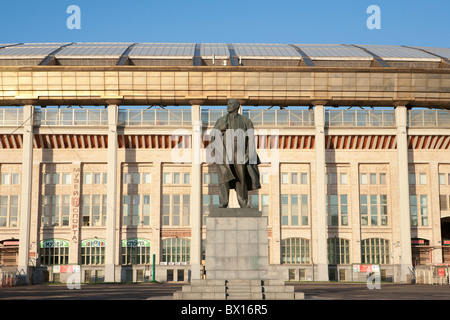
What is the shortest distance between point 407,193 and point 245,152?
132 feet

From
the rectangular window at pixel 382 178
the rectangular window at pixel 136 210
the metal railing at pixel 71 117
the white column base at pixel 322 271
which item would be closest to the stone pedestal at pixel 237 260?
the white column base at pixel 322 271

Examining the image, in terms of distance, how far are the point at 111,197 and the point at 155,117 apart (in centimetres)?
944

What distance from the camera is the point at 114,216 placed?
5828cm

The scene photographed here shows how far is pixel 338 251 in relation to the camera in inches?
2363

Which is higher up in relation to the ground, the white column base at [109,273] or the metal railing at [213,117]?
the metal railing at [213,117]

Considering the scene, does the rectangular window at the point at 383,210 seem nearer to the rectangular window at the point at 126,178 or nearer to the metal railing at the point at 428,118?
the metal railing at the point at 428,118

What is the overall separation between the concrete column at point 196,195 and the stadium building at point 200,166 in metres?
0.11

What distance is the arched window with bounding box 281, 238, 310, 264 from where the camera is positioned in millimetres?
59594

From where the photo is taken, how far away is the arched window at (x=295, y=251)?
196 ft

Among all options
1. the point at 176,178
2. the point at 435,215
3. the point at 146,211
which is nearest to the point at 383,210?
the point at 435,215

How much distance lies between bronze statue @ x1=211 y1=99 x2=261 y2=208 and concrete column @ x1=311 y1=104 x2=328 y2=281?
36.8 meters

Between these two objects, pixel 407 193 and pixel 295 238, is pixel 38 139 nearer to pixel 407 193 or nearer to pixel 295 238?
pixel 295 238

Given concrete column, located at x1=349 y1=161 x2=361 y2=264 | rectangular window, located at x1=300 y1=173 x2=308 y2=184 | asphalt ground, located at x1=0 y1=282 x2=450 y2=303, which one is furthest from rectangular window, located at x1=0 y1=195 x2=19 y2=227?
concrete column, located at x1=349 y1=161 x2=361 y2=264

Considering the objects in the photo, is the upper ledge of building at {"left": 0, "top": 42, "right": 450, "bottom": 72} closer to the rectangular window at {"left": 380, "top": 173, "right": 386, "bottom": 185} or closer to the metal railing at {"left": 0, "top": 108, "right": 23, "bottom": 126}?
the metal railing at {"left": 0, "top": 108, "right": 23, "bottom": 126}
